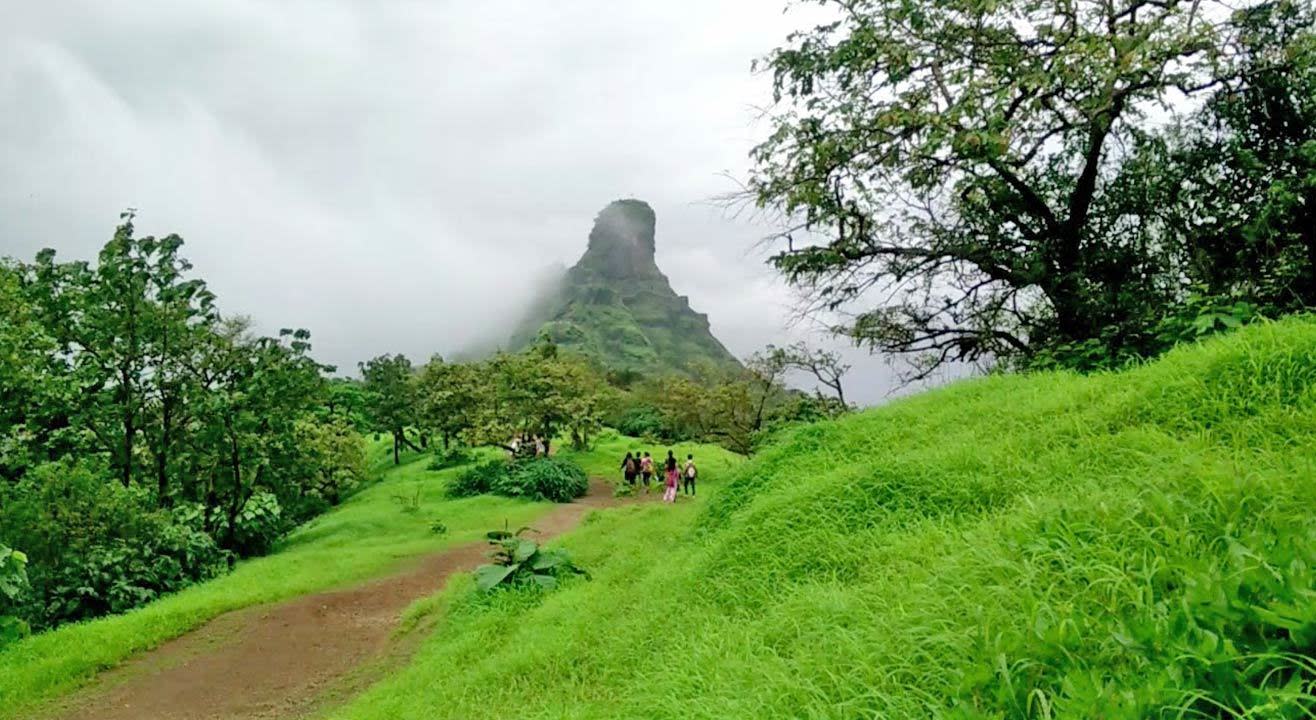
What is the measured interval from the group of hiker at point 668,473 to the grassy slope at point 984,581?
11054mm

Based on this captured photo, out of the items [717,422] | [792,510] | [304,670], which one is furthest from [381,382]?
[792,510]

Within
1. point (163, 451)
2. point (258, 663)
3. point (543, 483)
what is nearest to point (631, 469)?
point (543, 483)

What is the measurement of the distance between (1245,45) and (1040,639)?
26.1 ft

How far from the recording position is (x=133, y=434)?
1377cm

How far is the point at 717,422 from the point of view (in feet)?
93.6

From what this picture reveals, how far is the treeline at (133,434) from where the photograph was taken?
1011cm

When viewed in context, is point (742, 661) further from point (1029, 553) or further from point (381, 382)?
point (381, 382)

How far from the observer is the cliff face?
96000 mm

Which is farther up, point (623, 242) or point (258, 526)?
point (623, 242)

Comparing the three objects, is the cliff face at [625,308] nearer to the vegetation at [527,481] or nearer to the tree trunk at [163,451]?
the vegetation at [527,481]

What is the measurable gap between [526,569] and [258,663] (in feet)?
10.6

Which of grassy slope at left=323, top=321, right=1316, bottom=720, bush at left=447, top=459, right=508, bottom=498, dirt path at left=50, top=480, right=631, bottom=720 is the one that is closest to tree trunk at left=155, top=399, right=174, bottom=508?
dirt path at left=50, top=480, right=631, bottom=720

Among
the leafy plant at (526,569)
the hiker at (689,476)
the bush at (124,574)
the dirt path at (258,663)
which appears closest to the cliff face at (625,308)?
the hiker at (689,476)

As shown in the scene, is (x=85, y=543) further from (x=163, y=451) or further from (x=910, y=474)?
(x=910, y=474)
